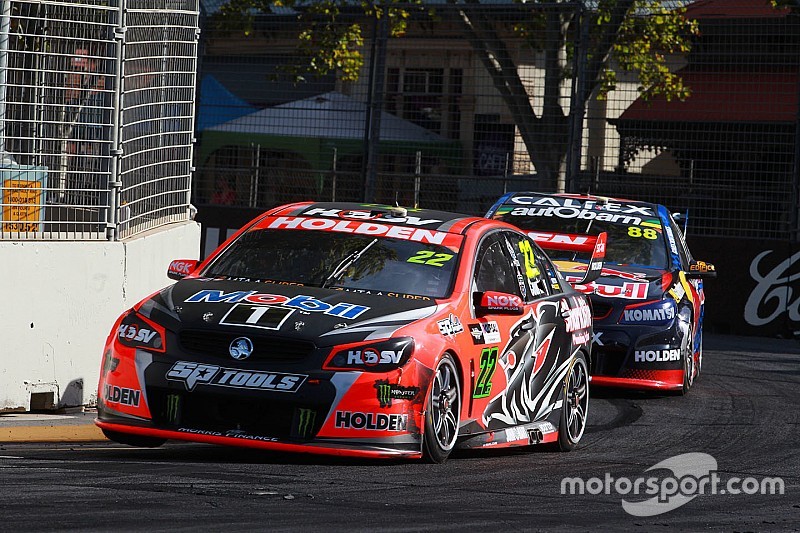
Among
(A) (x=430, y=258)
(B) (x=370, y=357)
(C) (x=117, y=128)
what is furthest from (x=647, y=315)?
(B) (x=370, y=357)

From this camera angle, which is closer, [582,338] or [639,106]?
[582,338]

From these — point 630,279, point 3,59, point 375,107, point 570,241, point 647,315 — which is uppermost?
point 375,107

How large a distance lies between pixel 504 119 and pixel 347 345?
12375 millimetres

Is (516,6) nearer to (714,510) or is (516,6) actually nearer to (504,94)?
(504,94)

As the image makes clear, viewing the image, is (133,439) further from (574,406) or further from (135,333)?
(574,406)

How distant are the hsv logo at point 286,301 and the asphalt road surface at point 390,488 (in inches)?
30.8

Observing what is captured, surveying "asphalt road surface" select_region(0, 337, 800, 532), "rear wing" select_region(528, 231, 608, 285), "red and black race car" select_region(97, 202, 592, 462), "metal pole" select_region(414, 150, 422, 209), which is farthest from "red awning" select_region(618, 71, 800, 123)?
"red and black race car" select_region(97, 202, 592, 462)

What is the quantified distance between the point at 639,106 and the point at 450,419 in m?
11.6

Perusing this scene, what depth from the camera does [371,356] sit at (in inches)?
286

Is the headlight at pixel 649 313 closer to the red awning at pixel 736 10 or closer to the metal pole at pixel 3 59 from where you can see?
the metal pole at pixel 3 59

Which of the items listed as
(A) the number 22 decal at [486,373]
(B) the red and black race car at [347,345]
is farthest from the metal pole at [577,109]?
(A) the number 22 decal at [486,373]

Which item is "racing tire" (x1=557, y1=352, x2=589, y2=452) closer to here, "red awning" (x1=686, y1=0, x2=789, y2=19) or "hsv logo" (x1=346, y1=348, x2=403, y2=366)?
"hsv logo" (x1=346, y1=348, x2=403, y2=366)

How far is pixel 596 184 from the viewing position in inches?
732

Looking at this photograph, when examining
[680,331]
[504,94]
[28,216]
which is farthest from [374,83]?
[28,216]
